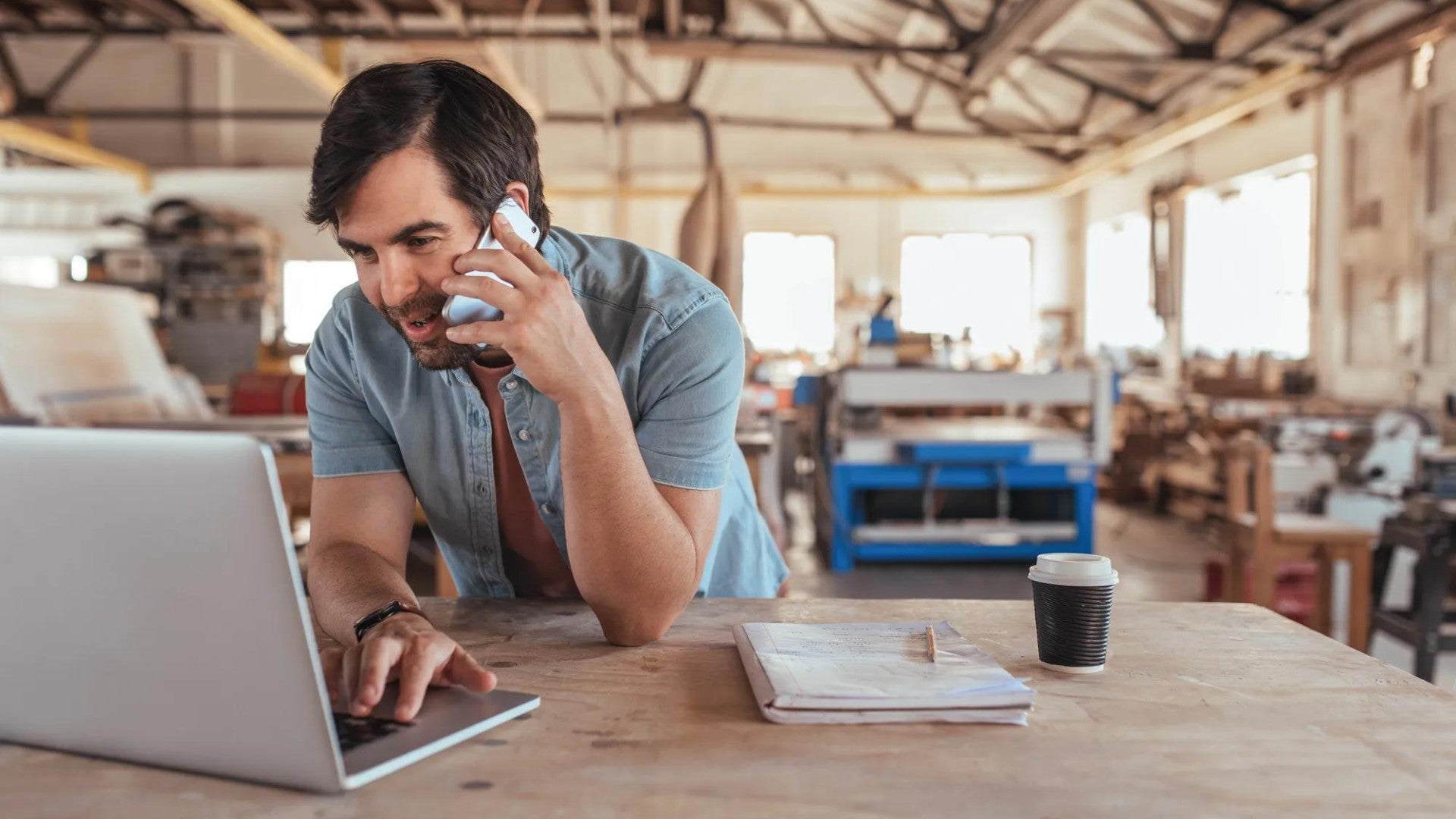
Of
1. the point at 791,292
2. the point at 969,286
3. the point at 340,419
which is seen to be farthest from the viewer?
the point at 969,286

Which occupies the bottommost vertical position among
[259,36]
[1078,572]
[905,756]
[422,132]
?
[905,756]

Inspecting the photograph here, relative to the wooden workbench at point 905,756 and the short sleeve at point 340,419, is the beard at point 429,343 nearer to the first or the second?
the short sleeve at point 340,419

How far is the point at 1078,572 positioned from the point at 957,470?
4.22 meters

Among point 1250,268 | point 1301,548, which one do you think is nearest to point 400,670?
point 1301,548

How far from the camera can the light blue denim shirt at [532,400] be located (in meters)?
1.31

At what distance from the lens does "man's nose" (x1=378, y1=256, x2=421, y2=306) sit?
1.20 m

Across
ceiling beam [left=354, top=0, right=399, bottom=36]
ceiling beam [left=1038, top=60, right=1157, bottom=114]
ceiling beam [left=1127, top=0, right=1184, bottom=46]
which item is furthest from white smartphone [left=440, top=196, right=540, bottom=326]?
ceiling beam [left=1038, top=60, right=1157, bottom=114]

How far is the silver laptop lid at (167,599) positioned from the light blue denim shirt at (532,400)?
0.57 m

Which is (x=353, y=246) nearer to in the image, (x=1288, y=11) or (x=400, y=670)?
(x=400, y=670)

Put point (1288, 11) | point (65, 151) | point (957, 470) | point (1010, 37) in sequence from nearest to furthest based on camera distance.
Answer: point (957, 470) → point (1010, 37) → point (1288, 11) → point (65, 151)

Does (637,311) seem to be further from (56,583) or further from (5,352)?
(5,352)

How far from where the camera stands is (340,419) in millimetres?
1416

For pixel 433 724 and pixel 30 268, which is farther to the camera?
pixel 30 268

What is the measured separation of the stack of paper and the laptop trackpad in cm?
22
